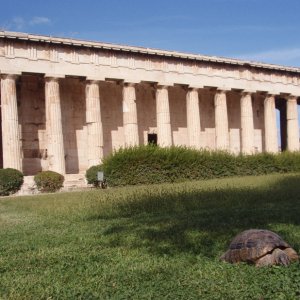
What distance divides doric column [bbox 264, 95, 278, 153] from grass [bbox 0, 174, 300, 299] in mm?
26677

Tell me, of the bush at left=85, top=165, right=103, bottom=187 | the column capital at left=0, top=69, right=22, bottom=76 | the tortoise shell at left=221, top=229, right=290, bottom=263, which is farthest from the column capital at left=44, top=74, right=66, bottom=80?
the tortoise shell at left=221, top=229, right=290, bottom=263

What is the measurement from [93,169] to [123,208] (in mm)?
15334

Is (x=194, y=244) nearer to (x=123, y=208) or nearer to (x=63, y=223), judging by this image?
(x=63, y=223)

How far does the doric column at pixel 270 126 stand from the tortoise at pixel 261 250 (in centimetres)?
3499

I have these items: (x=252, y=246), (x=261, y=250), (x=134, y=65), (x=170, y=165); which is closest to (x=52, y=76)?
(x=134, y=65)

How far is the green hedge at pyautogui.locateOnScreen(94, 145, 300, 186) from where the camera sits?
1078 inches

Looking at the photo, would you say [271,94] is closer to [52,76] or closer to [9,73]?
[52,76]

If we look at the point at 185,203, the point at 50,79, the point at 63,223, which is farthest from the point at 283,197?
the point at 50,79

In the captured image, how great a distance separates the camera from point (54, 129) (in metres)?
30.1

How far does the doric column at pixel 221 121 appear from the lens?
37.7 meters

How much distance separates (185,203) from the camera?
14281 mm

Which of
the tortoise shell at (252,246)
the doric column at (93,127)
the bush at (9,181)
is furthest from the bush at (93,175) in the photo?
the tortoise shell at (252,246)

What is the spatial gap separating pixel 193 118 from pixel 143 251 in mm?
29043

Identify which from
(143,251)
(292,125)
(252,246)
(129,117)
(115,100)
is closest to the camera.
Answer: (252,246)
